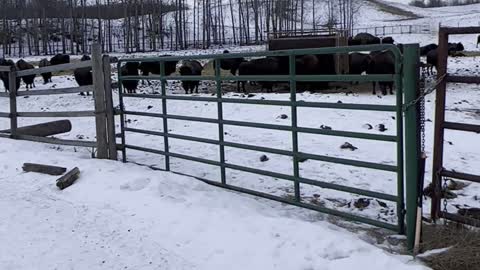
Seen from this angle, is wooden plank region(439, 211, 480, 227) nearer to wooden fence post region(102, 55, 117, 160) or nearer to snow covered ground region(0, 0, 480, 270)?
snow covered ground region(0, 0, 480, 270)

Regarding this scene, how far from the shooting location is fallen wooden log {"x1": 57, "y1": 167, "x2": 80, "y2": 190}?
668cm

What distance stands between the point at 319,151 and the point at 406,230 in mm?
3704

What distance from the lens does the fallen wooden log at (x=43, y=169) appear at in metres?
7.22

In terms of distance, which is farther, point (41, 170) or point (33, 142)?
point (33, 142)

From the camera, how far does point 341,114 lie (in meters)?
11.9

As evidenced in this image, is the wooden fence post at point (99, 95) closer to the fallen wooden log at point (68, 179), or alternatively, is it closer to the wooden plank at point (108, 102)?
the wooden plank at point (108, 102)

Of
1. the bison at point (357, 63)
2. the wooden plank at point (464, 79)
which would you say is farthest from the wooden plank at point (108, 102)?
the bison at point (357, 63)

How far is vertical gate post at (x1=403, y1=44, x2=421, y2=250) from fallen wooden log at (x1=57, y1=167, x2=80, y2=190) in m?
4.00

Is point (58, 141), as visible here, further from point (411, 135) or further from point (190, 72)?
point (190, 72)

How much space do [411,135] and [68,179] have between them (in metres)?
4.10

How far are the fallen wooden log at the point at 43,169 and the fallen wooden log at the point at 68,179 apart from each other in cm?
32

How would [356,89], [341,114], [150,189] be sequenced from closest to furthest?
1. [150,189]
2. [341,114]
3. [356,89]

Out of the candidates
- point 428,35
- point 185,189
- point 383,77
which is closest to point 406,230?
point 383,77

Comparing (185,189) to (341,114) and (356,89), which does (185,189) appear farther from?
(356,89)
